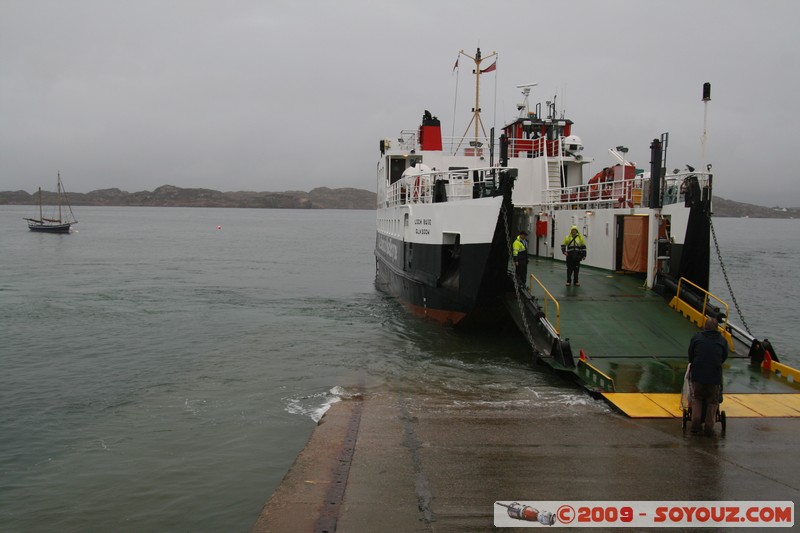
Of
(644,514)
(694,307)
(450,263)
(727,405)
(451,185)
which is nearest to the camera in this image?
(644,514)

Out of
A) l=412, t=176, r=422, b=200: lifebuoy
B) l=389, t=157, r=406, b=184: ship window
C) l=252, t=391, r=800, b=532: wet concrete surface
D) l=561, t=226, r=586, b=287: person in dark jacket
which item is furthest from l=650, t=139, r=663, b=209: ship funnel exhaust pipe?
l=389, t=157, r=406, b=184: ship window

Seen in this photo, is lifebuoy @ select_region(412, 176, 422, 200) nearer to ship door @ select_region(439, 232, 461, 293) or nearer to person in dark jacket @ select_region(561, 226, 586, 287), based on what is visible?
ship door @ select_region(439, 232, 461, 293)

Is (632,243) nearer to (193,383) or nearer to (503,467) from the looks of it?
(503,467)

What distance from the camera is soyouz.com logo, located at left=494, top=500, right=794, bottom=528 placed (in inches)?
217

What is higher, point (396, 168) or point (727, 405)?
point (396, 168)

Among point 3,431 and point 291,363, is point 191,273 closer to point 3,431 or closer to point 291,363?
point 291,363

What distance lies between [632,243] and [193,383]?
11.2m

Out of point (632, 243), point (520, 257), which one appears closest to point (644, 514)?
point (520, 257)

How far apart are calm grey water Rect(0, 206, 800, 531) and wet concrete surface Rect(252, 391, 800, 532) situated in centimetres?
94

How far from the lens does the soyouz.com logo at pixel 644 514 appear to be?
5512mm

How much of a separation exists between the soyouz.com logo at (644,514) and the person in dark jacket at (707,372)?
1826 millimetres

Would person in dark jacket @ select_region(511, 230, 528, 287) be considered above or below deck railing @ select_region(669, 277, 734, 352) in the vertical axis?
above

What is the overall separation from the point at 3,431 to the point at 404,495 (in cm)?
740

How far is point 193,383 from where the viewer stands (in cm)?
1244
